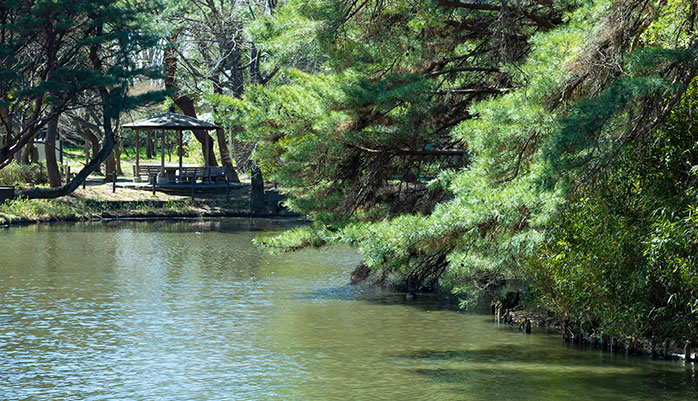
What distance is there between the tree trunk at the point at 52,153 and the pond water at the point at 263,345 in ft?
48.0

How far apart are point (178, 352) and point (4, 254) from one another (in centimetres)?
1282

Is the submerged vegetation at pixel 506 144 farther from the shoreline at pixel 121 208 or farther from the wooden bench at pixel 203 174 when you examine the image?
the wooden bench at pixel 203 174

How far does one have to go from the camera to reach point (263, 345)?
46.4ft

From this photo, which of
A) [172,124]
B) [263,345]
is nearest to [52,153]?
[172,124]

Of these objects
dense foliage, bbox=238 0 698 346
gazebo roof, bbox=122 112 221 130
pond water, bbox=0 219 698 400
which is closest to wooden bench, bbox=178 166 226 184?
gazebo roof, bbox=122 112 221 130

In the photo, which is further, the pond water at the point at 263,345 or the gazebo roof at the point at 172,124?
the gazebo roof at the point at 172,124

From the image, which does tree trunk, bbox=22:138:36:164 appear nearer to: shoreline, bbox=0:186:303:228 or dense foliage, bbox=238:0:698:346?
shoreline, bbox=0:186:303:228

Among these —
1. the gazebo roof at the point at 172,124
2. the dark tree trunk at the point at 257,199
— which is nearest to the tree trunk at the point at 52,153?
the gazebo roof at the point at 172,124

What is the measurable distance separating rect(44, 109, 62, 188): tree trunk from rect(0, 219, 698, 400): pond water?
577 inches

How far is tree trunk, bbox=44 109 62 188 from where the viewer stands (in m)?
36.4

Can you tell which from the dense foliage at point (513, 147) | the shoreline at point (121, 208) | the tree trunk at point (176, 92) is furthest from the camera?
the tree trunk at point (176, 92)

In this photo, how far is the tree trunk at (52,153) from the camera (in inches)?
1432

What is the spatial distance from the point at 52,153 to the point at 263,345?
25.5 m

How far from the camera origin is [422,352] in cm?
1378
